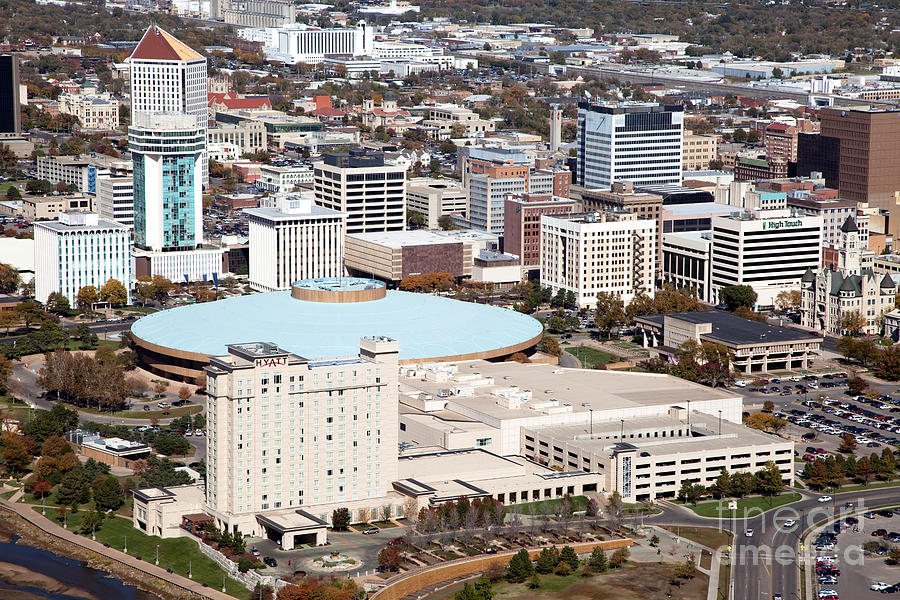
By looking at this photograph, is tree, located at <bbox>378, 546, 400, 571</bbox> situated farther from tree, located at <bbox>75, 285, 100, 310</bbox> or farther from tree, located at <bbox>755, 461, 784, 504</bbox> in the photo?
tree, located at <bbox>75, 285, 100, 310</bbox>

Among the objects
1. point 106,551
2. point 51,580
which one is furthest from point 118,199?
point 51,580

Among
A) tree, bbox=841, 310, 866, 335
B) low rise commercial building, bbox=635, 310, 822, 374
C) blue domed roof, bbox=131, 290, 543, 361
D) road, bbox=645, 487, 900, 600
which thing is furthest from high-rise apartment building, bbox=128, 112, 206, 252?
road, bbox=645, 487, 900, 600

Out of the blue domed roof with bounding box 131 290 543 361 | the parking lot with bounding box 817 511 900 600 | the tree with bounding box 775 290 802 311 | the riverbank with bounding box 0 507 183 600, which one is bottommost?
the riverbank with bounding box 0 507 183 600

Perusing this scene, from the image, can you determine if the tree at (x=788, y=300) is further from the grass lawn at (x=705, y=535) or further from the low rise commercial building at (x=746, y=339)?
the grass lawn at (x=705, y=535)

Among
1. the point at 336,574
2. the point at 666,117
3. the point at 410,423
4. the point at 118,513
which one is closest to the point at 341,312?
the point at 410,423

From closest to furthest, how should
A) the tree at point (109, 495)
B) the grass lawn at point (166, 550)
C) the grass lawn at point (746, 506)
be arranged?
the grass lawn at point (166, 550) → the grass lawn at point (746, 506) → the tree at point (109, 495)

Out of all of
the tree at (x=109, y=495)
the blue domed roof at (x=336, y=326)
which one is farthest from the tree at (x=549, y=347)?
the tree at (x=109, y=495)
